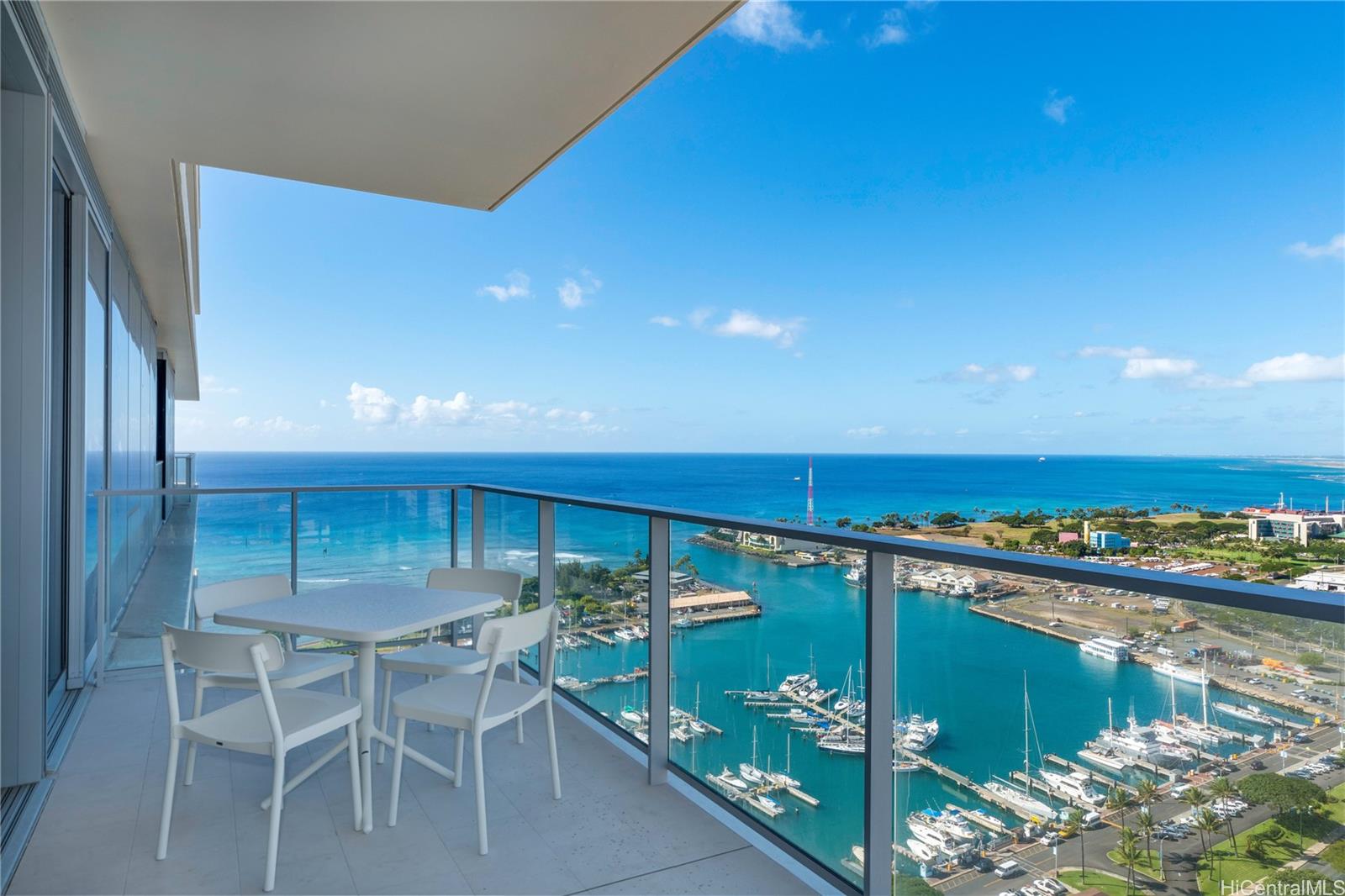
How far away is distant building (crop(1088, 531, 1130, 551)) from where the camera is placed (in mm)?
2531

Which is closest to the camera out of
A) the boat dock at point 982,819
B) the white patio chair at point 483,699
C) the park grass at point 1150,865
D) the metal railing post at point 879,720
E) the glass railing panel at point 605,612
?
the park grass at point 1150,865

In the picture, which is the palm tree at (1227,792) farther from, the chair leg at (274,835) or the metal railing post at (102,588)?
the metal railing post at (102,588)

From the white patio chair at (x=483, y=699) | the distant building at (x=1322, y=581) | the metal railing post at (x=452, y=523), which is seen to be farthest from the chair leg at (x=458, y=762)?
the distant building at (x=1322, y=581)

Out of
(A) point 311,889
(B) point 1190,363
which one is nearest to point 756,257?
(B) point 1190,363

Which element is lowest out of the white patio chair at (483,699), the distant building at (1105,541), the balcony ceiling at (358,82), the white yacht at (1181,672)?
the white patio chair at (483,699)

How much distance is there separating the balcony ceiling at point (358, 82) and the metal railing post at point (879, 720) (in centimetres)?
207

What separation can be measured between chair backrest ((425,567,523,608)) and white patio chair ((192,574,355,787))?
0.61 meters

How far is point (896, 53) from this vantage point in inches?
1037

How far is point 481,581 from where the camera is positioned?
11.6 ft

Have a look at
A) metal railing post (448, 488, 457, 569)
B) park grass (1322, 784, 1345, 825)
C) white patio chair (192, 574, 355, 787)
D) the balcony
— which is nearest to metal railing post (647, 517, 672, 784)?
the balcony

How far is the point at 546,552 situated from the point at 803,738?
6.96ft

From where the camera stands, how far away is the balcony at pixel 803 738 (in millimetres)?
1300

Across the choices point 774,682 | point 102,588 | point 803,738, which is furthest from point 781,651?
point 102,588

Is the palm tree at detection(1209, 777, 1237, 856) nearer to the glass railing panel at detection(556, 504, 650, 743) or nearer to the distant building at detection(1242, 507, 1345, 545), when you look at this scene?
the distant building at detection(1242, 507, 1345, 545)
